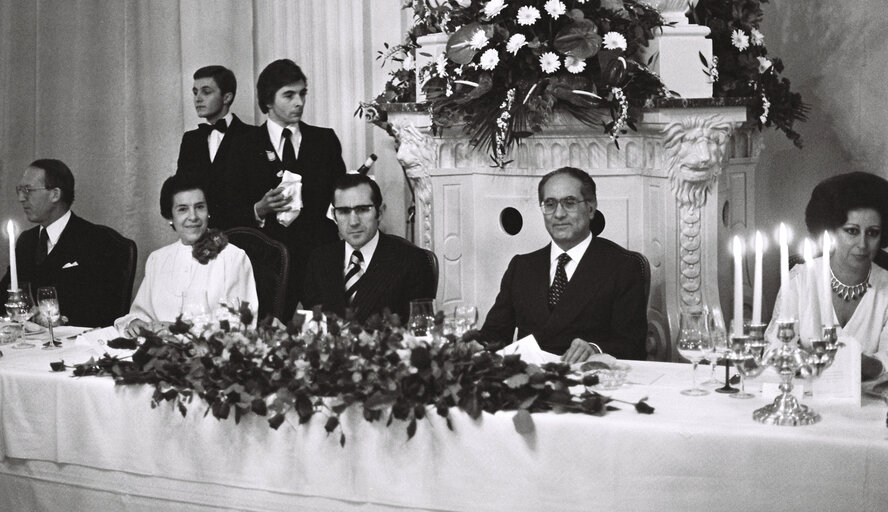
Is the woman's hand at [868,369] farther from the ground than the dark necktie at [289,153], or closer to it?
closer to it

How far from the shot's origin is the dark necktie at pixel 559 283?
3.90 meters

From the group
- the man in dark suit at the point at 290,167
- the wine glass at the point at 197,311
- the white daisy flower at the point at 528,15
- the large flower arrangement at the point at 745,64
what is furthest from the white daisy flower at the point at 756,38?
the wine glass at the point at 197,311

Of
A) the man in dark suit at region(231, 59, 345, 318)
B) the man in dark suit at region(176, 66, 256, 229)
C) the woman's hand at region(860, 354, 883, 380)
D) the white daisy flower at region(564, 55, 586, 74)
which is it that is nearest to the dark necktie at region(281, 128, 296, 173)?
the man in dark suit at region(231, 59, 345, 318)

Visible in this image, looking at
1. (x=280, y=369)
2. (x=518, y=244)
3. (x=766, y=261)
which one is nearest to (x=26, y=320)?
(x=280, y=369)

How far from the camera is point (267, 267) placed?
4590 millimetres

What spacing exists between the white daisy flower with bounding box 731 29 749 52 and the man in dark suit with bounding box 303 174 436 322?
172 cm

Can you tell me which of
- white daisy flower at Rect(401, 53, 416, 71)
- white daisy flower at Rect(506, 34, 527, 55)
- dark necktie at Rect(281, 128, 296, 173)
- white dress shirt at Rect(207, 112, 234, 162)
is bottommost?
dark necktie at Rect(281, 128, 296, 173)

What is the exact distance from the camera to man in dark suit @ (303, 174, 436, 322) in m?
4.25

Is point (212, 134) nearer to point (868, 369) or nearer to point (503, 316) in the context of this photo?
point (503, 316)

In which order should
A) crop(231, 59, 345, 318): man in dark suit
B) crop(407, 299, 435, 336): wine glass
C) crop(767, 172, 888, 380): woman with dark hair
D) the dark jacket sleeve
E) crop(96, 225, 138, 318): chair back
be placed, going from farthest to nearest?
crop(231, 59, 345, 318): man in dark suit → crop(96, 225, 138, 318): chair back → the dark jacket sleeve → crop(767, 172, 888, 380): woman with dark hair → crop(407, 299, 435, 336): wine glass

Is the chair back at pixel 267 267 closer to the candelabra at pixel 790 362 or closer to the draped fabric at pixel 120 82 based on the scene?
the draped fabric at pixel 120 82

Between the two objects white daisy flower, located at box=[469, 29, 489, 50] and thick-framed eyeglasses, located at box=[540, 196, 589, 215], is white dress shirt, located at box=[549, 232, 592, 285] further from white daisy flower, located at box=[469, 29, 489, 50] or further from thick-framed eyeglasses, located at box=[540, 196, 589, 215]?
white daisy flower, located at box=[469, 29, 489, 50]

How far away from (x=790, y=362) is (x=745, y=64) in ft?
8.07

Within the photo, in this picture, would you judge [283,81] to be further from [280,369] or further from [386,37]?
[280,369]
